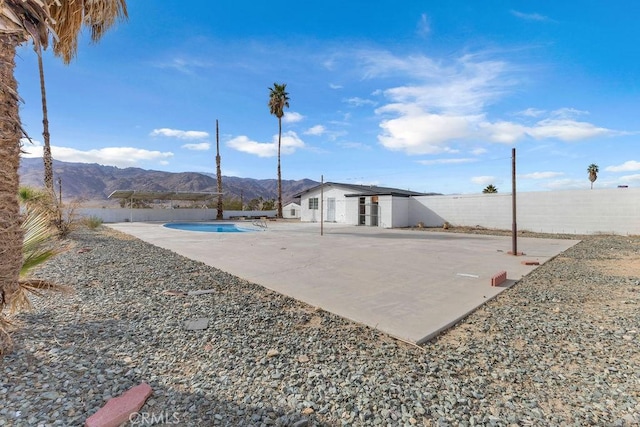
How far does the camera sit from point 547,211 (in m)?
18.2

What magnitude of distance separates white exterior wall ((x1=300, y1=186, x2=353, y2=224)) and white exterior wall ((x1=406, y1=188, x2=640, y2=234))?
579 centimetres

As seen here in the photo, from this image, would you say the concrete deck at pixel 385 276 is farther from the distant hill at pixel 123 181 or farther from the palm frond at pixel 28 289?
the distant hill at pixel 123 181

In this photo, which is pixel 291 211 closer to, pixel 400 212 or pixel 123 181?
pixel 400 212

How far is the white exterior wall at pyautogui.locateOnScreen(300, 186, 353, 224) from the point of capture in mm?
25953

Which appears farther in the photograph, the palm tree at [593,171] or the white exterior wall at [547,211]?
the palm tree at [593,171]

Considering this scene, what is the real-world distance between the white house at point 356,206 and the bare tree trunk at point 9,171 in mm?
17538

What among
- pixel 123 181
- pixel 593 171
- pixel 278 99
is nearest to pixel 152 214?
pixel 278 99

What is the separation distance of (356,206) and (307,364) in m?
22.1

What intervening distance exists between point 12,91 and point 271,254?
24.4 ft

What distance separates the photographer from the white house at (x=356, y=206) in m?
22.5

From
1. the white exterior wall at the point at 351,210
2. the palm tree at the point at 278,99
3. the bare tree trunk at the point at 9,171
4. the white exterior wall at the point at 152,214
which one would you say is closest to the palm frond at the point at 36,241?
the bare tree trunk at the point at 9,171

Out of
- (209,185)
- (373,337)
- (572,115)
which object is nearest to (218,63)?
(373,337)

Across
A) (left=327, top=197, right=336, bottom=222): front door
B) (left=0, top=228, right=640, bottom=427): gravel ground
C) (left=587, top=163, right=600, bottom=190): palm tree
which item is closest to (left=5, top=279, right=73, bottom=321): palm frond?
(left=0, top=228, right=640, bottom=427): gravel ground

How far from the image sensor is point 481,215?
20.6 metres
